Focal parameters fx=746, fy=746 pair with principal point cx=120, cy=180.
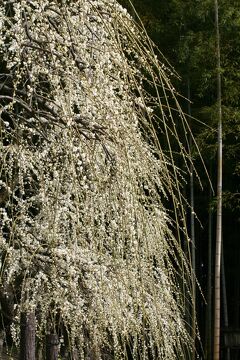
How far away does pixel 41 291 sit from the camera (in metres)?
4.30

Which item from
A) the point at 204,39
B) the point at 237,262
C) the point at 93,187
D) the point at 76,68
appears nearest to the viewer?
the point at 76,68

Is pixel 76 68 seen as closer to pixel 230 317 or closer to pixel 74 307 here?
pixel 74 307

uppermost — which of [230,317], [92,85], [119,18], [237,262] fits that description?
[119,18]

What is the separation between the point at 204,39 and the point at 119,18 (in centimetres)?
649

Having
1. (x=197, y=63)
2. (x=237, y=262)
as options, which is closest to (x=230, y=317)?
(x=237, y=262)

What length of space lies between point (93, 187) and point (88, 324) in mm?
2117

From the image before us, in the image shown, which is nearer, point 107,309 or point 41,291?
point 107,309

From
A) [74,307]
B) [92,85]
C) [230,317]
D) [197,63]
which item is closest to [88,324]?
[74,307]

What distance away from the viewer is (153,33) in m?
8.84

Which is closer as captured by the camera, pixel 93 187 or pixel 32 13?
pixel 32 13

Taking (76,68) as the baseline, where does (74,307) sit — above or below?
below

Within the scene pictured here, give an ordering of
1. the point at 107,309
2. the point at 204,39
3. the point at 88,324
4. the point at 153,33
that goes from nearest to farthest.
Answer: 1. the point at 107,309
2. the point at 88,324
3. the point at 204,39
4. the point at 153,33

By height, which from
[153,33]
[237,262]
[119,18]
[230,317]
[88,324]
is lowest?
[230,317]

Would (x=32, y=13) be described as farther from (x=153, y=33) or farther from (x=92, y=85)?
(x=153, y=33)
